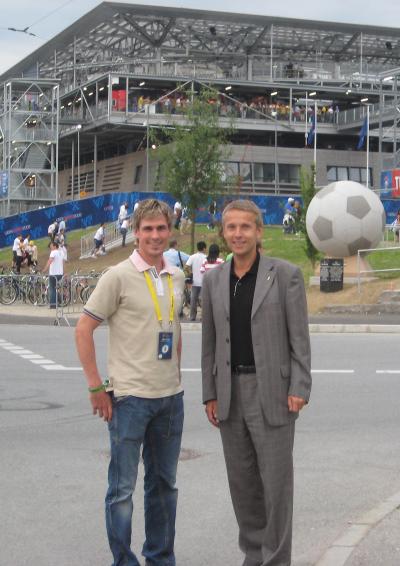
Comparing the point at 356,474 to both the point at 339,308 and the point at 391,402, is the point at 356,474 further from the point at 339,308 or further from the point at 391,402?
the point at 339,308

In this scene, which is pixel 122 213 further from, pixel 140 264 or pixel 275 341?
pixel 275 341

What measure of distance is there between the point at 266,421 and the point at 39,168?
2649 inches

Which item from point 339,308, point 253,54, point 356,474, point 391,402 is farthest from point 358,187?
point 253,54

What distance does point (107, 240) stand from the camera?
51844mm

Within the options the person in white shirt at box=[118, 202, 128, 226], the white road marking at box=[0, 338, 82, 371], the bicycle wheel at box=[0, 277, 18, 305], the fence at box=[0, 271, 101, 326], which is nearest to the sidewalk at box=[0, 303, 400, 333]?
the fence at box=[0, 271, 101, 326]

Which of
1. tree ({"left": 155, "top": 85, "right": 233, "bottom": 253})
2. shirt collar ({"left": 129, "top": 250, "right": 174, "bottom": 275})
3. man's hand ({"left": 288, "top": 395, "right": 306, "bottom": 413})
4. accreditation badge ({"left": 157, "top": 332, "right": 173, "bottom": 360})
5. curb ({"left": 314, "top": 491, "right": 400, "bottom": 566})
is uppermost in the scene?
tree ({"left": 155, "top": 85, "right": 233, "bottom": 253})

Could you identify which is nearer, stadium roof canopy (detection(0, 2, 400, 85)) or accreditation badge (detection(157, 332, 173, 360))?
accreditation badge (detection(157, 332, 173, 360))

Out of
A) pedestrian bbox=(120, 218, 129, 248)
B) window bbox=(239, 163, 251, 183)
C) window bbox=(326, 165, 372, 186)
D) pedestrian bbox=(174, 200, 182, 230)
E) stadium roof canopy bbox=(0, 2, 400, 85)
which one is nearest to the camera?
pedestrian bbox=(174, 200, 182, 230)

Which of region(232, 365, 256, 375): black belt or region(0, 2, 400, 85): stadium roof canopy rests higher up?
region(0, 2, 400, 85): stadium roof canopy

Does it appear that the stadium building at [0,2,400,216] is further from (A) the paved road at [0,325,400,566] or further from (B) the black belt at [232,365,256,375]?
(B) the black belt at [232,365,256,375]

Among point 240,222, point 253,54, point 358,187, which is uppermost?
point 253,54

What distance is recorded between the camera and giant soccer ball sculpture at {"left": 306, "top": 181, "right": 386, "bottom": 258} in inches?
1147

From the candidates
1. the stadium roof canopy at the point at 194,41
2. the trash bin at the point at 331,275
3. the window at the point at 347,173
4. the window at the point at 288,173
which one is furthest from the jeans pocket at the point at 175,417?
the window at the point at 347,173

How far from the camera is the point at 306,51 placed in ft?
286
